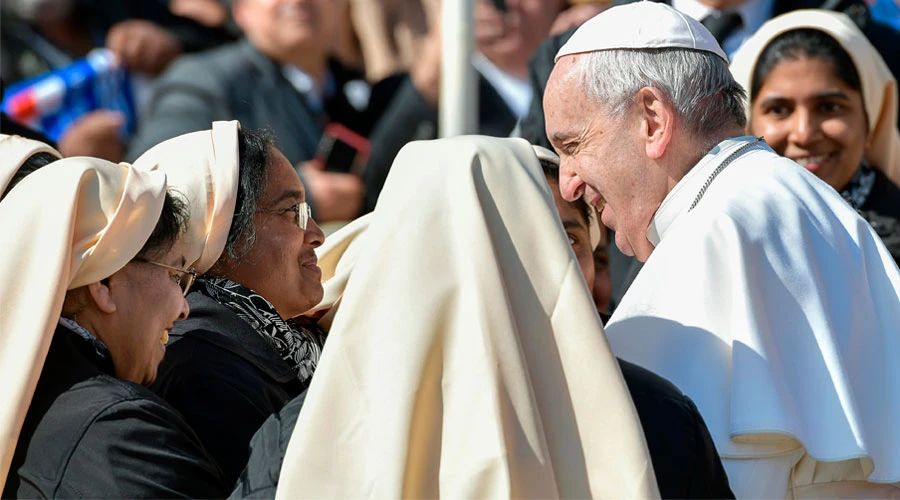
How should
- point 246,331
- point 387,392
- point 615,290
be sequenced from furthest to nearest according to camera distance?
1. point 615,290
2. point 246,331
3. point 387,392

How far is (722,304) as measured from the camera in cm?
298

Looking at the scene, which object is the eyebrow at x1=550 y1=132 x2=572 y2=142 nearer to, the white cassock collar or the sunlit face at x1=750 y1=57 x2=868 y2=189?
the white cassock collar

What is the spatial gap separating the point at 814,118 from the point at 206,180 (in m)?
2.56

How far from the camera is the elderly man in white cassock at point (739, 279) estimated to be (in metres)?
2.89

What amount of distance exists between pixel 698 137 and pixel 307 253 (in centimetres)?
133

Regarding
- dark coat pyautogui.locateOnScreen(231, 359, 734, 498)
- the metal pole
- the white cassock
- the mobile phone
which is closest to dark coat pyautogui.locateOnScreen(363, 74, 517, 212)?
the mobile phone

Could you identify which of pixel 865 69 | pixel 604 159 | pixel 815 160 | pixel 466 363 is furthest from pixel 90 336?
pixel 865 69

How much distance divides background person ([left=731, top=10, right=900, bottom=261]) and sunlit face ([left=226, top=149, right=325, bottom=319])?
2.09 metres

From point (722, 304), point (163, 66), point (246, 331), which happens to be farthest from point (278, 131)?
point (722, 304)

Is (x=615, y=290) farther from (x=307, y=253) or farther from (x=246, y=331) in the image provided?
(x=246, y=331)

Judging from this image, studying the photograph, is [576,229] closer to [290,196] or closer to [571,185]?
[571,185]

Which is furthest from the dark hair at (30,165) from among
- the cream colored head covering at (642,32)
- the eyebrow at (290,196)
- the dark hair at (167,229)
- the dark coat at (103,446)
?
the cream colored head covering at (642,32)

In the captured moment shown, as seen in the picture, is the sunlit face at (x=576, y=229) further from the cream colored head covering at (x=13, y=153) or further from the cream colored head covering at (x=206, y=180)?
the cream colored head covering at (x=13, y=153)

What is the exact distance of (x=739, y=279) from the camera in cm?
297
